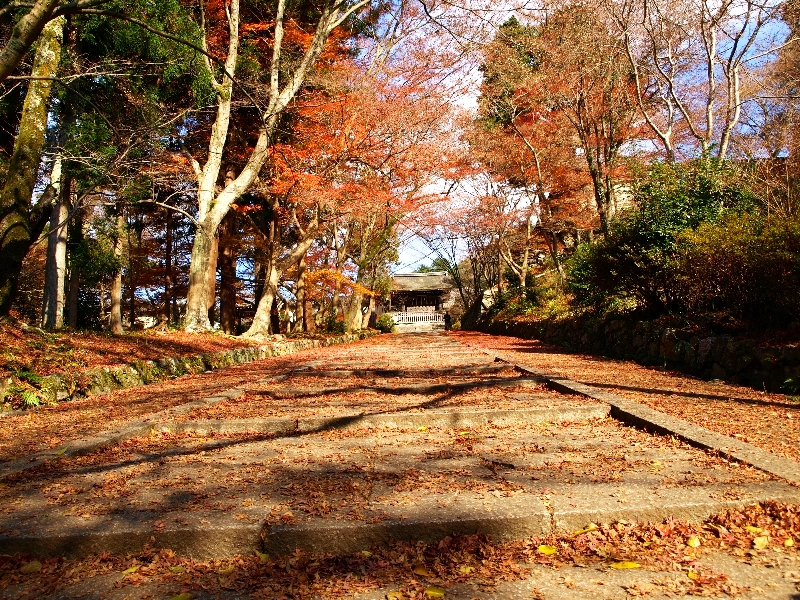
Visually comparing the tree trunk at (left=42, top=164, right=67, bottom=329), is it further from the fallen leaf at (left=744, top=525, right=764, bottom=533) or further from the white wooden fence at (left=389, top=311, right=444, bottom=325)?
the white wooden fence at (left=389, top=311, right=444, bottom=325)

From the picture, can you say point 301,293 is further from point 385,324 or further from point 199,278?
point 385,324

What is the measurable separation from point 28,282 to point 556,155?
16.6 m

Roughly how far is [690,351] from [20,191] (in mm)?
8080

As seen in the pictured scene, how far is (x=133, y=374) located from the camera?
6.36 meters

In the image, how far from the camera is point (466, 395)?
4.61m

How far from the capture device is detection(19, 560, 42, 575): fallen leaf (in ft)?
5.80

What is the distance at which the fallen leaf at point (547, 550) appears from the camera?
1813 mm

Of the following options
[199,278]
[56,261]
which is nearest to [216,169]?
[199,278]

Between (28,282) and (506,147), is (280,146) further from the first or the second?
(28,282)

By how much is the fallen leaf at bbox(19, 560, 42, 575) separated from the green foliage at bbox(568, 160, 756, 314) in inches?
270

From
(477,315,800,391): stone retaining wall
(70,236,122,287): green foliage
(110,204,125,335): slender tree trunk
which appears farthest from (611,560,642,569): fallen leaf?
(110,204,125,335): slender tree trunk

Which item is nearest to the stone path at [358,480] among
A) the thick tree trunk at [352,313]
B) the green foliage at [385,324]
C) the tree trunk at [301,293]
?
the tree trunk at [301,293]

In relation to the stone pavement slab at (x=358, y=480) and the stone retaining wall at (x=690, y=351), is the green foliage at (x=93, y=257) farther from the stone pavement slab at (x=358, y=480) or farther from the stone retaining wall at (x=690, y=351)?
the stone retaining wall at (x=690, y=351)

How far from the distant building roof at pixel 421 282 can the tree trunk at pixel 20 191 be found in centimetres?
3356
